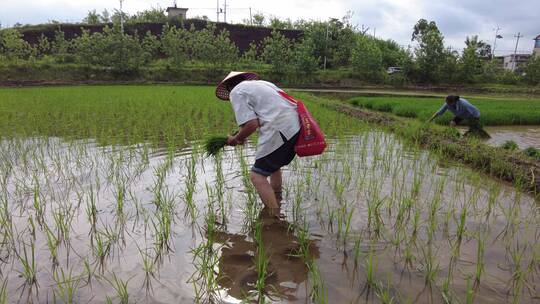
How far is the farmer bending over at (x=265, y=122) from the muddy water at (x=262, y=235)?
0.99 ft

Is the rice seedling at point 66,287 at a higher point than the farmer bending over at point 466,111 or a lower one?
lower

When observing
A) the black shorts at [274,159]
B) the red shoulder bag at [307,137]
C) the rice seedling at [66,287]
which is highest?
the red shoulder bag at [307,137]

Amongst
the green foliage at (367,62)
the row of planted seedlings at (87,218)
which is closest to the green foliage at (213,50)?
the green foliage at (367,62)

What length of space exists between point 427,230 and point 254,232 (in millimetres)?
1157

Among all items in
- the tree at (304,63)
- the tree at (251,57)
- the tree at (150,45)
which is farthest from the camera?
the tree at (251,57)

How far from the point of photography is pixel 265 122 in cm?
255

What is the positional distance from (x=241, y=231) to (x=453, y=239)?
1372 mm

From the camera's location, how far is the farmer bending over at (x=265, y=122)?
2.51 metres

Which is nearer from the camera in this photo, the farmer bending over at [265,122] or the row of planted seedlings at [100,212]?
the row of planted seedlings at [100,212]

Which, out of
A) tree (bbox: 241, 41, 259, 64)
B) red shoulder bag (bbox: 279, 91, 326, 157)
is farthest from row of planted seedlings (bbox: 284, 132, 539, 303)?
tree (bbox: 241, 41, 259, 64)

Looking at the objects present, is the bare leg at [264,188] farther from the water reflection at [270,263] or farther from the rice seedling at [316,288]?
the rice seedling at [316,288]

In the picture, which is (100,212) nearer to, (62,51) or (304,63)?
(304,63)

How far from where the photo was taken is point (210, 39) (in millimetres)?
24875

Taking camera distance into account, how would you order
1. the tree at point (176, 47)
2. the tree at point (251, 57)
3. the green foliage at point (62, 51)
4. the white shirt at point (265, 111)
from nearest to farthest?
1. the white shirt at point (265, 111)
2. the green foliage at point (62, 51)
3. the tree at point (176, 47)
4. the tree at point (251, 57)
